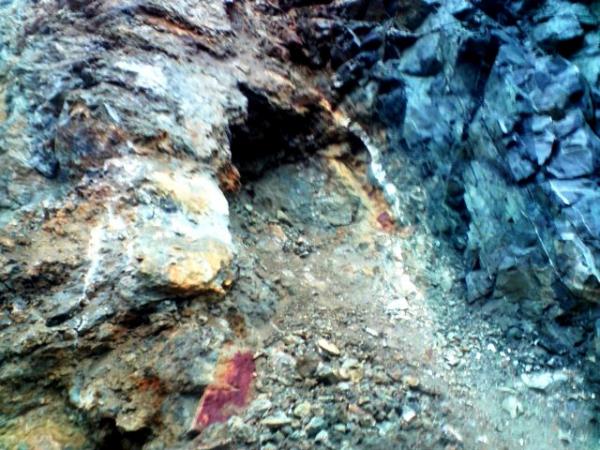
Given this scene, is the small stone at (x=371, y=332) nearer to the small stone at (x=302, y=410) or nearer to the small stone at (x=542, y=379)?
the small stone at (x=302, y=410)

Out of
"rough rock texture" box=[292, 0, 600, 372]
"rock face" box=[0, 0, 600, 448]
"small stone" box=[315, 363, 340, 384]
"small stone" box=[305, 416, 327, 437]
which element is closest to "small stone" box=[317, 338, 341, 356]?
"small stone" box=[315, 363, 340, 384]

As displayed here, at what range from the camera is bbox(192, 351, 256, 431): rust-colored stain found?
298 cm

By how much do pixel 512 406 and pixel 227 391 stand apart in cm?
223

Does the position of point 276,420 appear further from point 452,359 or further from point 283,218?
point 283,218

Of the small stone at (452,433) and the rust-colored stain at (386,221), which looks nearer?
the small stone at (452,433)

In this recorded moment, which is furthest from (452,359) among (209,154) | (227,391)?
(209,154)


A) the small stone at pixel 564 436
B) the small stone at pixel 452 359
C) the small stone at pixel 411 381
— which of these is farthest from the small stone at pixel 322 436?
the small stone at pixel 564 436

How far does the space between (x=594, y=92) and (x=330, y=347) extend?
2.99 metres

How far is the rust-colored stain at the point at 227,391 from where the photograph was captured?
298 cm

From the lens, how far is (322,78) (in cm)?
571

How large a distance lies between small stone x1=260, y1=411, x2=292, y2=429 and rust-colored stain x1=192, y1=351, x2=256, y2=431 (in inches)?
7.2

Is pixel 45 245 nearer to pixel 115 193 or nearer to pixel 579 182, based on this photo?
pixel 115 193

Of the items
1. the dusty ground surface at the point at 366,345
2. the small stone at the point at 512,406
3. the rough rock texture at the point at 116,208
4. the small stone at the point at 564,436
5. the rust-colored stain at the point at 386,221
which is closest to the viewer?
the rough rock texture at the point at 116,208

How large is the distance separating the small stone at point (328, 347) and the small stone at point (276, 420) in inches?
24.8
